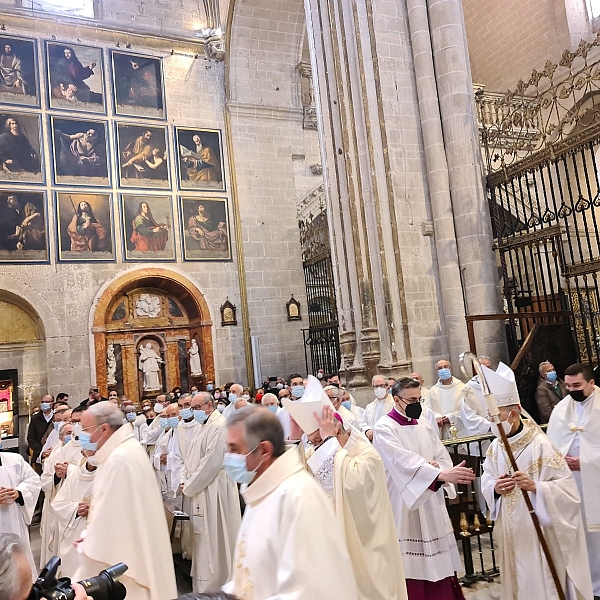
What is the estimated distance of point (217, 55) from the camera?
59.0 ft

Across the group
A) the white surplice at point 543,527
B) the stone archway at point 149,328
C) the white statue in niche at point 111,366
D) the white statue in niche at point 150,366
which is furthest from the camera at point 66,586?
the white statue in niche at point 150,366

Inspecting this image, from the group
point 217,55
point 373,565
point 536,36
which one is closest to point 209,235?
point 217,55

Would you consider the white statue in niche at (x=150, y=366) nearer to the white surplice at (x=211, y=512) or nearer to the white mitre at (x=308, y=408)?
the white surplice at (x=211, y=512)

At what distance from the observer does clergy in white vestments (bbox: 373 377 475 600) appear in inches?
163

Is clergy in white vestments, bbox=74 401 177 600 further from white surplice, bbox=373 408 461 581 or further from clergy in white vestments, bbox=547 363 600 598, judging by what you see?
clergy in white vestments, bbox=547 363 600 598

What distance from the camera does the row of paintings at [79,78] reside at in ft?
50.8

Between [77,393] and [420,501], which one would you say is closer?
[420,501]

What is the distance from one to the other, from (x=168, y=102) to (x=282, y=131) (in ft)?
11.5

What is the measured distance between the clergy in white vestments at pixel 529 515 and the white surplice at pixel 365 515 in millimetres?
722

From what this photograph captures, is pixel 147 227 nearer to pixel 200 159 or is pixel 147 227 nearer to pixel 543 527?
pixel 200 159

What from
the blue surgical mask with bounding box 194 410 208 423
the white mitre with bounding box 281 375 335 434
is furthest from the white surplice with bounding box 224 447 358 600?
the blue surgical mask with bounding box 194 410 208 423

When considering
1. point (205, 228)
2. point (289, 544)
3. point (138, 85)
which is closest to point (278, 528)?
point (289, 544)

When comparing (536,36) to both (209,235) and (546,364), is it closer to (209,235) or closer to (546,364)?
(209,235)

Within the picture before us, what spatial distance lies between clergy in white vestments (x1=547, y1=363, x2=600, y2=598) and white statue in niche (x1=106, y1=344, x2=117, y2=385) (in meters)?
12.7
